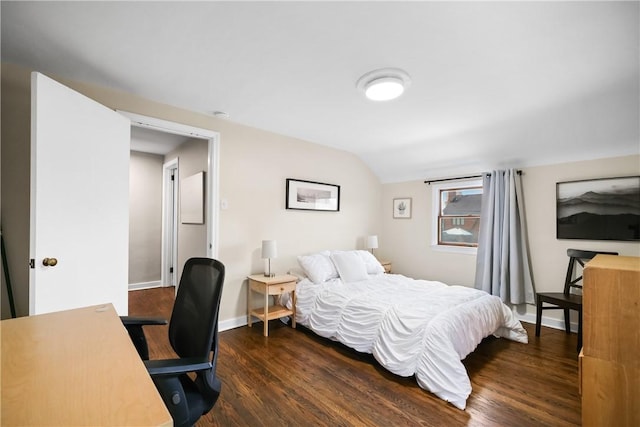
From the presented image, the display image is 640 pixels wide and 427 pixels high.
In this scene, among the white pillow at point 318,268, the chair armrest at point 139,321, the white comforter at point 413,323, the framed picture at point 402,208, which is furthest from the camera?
the framed picture at point 402,208

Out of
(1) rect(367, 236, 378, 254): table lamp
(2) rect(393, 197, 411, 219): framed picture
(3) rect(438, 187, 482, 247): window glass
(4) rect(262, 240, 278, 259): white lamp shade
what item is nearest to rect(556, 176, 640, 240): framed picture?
(3) rect(438, 187, 482, 247): window glass

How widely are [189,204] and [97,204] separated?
2035 millimetres

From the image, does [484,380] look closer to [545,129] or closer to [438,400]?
[438,400]

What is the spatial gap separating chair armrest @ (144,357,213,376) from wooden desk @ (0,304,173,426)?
69 millimetres

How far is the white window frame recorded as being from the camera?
414 cm

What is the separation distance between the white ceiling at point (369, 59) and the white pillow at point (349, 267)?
1669mm

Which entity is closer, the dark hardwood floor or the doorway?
the dark hardwood floor

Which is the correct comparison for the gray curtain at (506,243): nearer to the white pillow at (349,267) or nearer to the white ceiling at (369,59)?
the white ceiling at (369,59)

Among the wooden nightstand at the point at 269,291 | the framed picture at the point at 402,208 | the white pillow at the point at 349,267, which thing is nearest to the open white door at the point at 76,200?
the wooden nightstand at the point at 269,291

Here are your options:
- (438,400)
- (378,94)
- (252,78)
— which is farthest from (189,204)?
(438,400)

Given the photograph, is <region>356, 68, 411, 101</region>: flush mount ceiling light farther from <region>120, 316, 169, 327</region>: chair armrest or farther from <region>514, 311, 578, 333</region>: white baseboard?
<region>514, 311, 578, 333</region>: white baseboard

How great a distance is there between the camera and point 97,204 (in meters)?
2.18

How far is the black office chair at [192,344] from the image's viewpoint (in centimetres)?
106

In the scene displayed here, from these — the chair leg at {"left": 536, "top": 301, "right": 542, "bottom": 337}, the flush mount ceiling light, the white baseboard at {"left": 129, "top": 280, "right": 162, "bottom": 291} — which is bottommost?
the white baseboard at {"left": 129, "top": 280, "right": 162, "bottom": 291}
